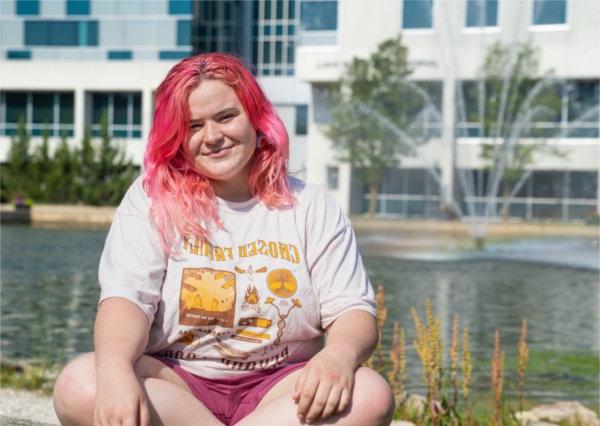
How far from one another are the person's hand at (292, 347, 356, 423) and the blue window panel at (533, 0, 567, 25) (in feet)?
109

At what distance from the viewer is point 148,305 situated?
2.60m

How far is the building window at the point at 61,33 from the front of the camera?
44125mm

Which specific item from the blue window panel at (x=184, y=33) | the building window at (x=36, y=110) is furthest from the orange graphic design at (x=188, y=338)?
the building window at (x=36, y=110)

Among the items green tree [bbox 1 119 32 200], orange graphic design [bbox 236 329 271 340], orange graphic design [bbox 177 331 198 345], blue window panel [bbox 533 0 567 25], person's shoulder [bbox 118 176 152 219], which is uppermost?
blue window panel [bbox 533 0 567 25]

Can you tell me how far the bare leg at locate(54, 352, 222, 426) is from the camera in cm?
243

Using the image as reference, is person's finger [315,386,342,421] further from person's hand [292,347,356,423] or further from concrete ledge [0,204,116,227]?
concrete ledge [0,204,116,227]

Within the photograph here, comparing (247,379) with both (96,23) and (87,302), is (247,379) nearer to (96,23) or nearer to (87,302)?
(87,302)

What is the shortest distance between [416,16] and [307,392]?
34.6 metres

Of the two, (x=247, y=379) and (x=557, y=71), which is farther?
(x=557, y=71)

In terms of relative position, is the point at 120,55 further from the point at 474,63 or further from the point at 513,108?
the point at 513,108

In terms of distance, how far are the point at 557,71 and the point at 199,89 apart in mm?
33375

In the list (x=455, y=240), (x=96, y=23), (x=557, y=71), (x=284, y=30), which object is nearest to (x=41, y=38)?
(x=96, y=23)

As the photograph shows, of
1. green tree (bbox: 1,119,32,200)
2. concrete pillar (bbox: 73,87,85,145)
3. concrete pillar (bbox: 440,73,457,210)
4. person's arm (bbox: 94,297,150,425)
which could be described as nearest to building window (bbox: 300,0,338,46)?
concrete pillar (bbox: 440,73,457,210)

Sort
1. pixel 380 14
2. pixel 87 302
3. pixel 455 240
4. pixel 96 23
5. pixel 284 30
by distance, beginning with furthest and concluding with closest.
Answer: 1. pixel 284 30
2. pixel 96 23
3. pixel 380 14
4. pixel 455 240
5. pixel 87 302
